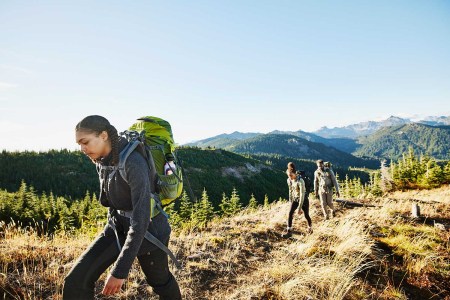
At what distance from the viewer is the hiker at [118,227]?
90.5 inches

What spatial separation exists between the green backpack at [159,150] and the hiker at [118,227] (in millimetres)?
130

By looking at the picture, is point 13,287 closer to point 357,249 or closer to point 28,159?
point 357,249

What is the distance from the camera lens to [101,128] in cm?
239

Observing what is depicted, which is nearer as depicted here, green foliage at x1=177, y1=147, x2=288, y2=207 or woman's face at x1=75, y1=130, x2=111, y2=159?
woman's face at x1=75, y1=130, x2=111, y2=159

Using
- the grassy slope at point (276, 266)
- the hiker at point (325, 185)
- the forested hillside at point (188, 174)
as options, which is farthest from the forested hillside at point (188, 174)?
the grassy slope at point (276, 266)

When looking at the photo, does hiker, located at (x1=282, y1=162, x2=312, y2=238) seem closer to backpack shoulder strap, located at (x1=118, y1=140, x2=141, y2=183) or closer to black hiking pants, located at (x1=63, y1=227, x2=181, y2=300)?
black hiking pants, located at (x1=63, y1=227, x2=181, y2=300)

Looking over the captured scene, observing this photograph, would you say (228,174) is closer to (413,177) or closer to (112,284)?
(413,177)

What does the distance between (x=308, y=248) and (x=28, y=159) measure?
13244 cm

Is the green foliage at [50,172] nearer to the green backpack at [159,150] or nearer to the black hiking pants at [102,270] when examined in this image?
the black hiking pants at [102,270]

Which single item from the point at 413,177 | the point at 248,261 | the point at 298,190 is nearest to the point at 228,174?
the point at 413,177

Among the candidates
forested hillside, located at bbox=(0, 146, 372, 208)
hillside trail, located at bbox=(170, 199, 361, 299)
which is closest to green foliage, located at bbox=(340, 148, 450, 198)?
hillside trail, located at bbox=(170, 199, 361, 299)

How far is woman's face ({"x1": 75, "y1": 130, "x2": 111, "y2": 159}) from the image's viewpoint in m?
2.35

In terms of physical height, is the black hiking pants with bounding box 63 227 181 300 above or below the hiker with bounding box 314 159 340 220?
above

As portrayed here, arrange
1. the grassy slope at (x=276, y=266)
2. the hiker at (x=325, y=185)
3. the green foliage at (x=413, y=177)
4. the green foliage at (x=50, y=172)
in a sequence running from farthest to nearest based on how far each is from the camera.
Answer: the green foliage at (x=50, y=172), the green foliage at (x=413, y=177), the hiker at (x=325, y=185), the grassy slope at (x=276, y=266)
